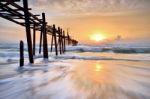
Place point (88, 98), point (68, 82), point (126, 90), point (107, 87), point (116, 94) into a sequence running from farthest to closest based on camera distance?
point (68, 82) < point (107, 87) < point (126, 90) < point (116, 94) < point (88, 98)

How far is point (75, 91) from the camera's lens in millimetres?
5633

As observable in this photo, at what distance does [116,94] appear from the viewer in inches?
211

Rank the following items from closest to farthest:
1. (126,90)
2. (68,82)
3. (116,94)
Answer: (116,94)
(126,90)
(68,82)

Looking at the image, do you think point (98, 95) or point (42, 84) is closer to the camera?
point (98, 95)

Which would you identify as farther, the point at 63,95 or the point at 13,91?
the point at 13,91

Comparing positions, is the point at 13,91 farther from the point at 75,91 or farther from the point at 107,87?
the point at 107,87

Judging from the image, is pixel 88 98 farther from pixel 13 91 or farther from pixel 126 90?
pixel 13 91

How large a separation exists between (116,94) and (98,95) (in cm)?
44

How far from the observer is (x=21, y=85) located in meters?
6.35

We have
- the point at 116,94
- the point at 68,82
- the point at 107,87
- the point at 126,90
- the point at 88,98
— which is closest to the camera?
the point at 88,98

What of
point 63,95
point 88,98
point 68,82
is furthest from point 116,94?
point 68,82

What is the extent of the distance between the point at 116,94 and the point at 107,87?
2.77 feet

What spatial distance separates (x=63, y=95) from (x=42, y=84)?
1.44 meters

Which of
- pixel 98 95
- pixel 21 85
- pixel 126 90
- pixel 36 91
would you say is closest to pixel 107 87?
pixel 126 90
